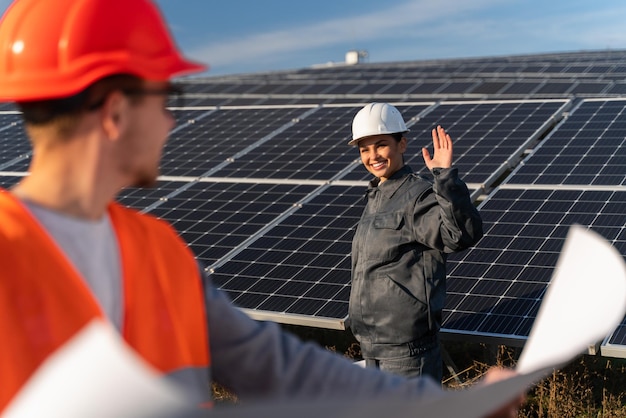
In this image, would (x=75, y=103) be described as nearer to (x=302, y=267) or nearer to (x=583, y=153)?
(x=302, y=267)

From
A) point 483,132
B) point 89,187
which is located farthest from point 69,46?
point 483,132

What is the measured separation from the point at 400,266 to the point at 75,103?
145 inches

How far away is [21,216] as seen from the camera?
4.95 ft

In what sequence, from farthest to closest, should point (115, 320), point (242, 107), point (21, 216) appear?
point (242, 107)
point (115, 320)
point (21, 216)

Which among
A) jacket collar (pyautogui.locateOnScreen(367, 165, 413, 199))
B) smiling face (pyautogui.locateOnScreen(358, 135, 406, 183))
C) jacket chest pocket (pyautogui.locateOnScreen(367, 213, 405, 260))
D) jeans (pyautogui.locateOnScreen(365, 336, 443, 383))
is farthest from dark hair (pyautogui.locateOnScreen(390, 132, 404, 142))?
jeans (pyautogui.locateOnScreen(365, 336, 443, 383))

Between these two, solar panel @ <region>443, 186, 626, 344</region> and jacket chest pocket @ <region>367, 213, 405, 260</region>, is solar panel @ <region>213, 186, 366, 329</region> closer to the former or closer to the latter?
solar panel @ <region>443, 186, 626, 344</region>

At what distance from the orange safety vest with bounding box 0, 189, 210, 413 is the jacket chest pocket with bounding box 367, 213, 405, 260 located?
330 centimetres

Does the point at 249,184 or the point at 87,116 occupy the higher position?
the point at 87,116

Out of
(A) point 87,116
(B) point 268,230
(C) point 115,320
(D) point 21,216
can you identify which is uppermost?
(A) point 87,116

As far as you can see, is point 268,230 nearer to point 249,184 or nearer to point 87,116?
point 249,184

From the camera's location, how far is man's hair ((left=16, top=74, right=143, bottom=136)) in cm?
158

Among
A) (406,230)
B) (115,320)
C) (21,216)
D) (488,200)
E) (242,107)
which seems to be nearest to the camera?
(21,216)

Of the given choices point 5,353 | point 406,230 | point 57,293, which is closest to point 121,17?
point 57,293

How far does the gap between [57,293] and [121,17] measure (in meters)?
0.53
